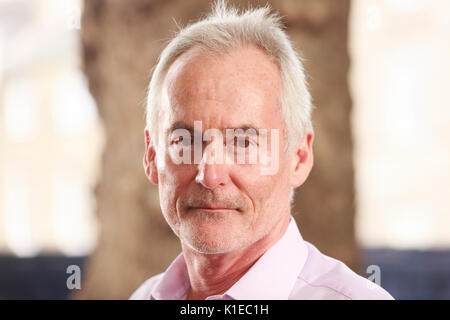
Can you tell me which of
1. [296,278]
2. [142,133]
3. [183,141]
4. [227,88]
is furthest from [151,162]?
[142,133]

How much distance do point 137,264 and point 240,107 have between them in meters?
0.83

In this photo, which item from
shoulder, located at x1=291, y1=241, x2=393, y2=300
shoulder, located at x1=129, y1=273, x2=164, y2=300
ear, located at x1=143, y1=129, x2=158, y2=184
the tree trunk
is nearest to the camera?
shoulder, located at x1=291, y1=241, x2=393, y2=300

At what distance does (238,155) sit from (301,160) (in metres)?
0.13

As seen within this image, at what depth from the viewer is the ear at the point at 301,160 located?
1.04 meters

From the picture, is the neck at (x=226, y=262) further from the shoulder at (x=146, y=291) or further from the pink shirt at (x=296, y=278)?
the shoulder at (x=146, y=291)

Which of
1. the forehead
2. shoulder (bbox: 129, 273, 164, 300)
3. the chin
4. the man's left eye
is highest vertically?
the forehead

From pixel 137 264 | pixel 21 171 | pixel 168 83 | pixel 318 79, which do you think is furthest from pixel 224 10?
pixel 21 171

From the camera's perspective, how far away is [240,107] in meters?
0.96

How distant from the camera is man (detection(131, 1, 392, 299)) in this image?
3.17 ft

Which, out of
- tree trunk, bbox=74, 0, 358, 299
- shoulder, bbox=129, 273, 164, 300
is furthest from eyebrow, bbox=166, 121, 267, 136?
tree trunk, bbox=74, 0, 358, 299

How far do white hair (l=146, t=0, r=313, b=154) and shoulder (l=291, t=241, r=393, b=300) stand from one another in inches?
8.6

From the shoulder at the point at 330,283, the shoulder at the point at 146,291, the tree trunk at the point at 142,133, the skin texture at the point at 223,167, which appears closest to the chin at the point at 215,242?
the skin texture at the point at 223,167

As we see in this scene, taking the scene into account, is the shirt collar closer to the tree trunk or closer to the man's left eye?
the man's left eye

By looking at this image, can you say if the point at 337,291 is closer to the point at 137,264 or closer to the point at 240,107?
the point at 240,107
